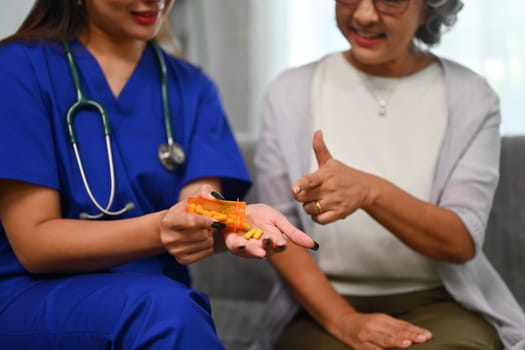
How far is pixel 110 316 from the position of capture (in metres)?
1.03

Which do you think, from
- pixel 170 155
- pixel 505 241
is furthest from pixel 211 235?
pixel 505 241

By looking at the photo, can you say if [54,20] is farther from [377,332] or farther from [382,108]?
[377,332]

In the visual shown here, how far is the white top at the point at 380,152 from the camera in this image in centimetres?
145

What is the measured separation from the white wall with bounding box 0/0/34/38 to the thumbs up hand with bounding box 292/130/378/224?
1.88ft

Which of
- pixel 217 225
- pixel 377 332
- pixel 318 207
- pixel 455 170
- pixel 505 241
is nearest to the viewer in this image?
pixel 217 225

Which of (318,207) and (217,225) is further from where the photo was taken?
(318,207)

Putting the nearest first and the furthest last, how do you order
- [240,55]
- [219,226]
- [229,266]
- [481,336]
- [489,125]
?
[219,226]
[481,336]
[489,125]
[229,266]
[240,55]

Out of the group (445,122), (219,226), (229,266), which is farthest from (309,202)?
(229,266)

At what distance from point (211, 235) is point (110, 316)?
19 cm

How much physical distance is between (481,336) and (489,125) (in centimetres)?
43

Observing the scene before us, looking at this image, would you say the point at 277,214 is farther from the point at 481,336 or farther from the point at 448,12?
the point at 448,12

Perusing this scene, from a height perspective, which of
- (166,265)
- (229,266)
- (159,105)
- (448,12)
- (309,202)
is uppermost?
(448,12)

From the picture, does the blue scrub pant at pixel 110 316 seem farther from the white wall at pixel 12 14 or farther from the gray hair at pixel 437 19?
the gray hair at pixel 437 19

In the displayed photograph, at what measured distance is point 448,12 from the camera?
1460 mm
